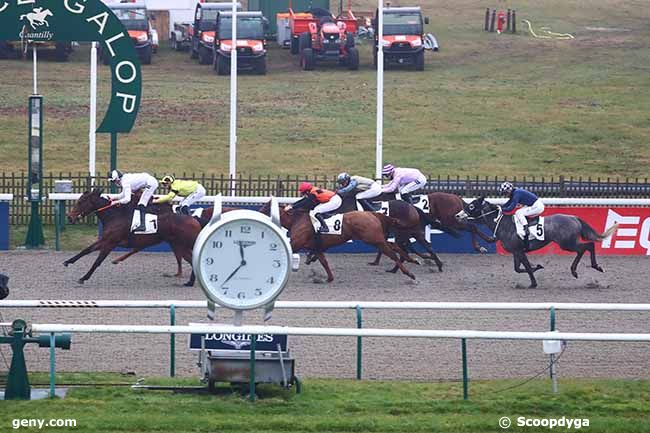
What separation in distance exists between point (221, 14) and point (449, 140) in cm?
848

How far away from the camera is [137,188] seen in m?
19.6

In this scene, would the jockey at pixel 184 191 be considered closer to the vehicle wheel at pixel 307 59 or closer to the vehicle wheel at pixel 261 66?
the vehicle wheel at pixel 261 66

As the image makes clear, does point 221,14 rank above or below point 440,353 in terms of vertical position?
above

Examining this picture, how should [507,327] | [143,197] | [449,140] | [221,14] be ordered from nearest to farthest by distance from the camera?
[507,327] → [143,197] → [449,140] → [221,14]

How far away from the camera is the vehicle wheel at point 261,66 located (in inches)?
1534

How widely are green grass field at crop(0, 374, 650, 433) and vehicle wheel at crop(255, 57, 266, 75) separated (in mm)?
27722

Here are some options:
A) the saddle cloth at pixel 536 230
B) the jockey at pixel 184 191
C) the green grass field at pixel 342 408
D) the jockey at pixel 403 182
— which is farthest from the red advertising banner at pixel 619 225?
the green grass field at pixel 342 408

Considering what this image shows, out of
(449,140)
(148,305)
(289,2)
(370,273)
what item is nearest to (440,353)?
(148,305)

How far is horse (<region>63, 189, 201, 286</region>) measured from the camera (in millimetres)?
19031

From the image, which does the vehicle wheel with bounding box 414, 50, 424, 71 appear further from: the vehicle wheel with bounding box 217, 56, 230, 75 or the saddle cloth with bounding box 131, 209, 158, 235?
the saddle cloth with bounding box 131, 209, 158, 235

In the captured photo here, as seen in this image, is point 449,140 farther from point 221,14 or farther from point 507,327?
point 507,327

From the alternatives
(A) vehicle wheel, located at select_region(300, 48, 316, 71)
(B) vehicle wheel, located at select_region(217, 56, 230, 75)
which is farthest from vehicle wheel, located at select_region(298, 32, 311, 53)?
(B) vehicle wheel, located at select_region(217, 56, 230, 75)

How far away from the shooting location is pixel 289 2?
45.0m

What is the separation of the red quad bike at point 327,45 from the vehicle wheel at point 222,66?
2.35 metres
